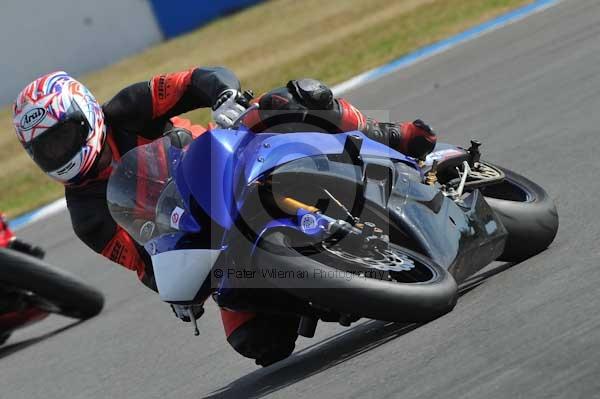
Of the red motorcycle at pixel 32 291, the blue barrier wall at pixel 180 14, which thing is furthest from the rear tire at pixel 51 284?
the blue barrier wall at pixel 180 14

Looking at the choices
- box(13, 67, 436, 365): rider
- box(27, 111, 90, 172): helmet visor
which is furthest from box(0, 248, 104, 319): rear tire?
box(27, 111, 90, 172): helmet visor

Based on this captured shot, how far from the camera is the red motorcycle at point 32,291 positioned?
7102 millimetres

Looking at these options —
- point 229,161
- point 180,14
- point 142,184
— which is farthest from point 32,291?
point 180,14

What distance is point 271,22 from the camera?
2512 centimetres

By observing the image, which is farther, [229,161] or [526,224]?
[526,224]

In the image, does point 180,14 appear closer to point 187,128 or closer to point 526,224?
point 187,128

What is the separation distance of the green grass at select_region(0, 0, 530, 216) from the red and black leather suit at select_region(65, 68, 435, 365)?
7712mm

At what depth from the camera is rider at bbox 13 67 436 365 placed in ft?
15.0

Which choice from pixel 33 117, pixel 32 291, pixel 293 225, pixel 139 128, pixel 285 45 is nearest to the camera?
pixel 293 225

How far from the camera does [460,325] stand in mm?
4250

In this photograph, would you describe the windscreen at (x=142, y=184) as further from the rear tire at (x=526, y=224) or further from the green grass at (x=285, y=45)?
the green grass at (x=285, y=45)

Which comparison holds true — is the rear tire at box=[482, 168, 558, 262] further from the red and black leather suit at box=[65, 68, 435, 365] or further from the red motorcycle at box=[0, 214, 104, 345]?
the red motorcycle at box=[0, 214, 104, 345]

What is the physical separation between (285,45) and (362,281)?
17.2 metres

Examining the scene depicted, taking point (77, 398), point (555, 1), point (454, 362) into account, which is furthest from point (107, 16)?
point (454, 362)
